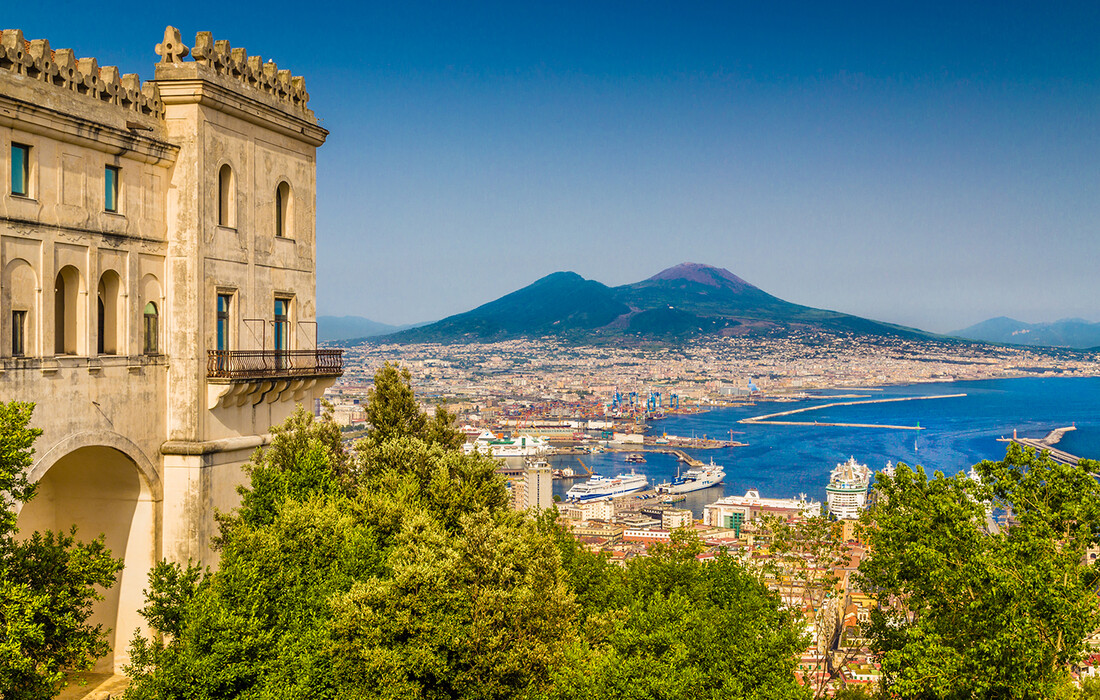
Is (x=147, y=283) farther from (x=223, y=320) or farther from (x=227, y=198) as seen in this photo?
(x=227, y=198)

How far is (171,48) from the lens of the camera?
12.2 metres

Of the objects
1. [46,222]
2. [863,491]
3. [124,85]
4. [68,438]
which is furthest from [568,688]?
[863,491]

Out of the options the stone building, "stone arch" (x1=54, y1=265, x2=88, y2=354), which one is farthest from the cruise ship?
"stone arch" (x1=54, y1=265, x2=88, y2=354)

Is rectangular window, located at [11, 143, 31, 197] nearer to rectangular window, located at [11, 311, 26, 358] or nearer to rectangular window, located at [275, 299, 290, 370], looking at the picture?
rectangular window, located at [11, 311, 26, 358]

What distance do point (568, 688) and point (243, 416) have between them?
6401 mm

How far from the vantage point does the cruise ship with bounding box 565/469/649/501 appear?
322 ft

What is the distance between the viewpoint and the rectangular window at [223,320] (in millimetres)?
13031

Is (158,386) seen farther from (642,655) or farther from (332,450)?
(642,655)

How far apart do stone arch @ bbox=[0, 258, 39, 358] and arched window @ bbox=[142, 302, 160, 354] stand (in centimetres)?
174

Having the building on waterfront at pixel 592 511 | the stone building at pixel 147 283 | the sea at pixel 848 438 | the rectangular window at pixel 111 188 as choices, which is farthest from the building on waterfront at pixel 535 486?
the rectangular window at pixel 111 188

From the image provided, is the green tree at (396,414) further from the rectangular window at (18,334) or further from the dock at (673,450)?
the dock at (673,450)

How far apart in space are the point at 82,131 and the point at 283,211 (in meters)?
3.66

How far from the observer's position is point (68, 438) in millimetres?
10977

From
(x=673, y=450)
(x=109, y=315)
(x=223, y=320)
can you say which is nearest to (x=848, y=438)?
(x=673, y=450)
